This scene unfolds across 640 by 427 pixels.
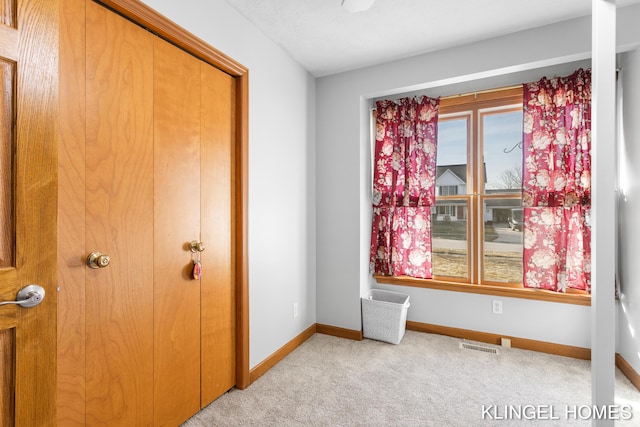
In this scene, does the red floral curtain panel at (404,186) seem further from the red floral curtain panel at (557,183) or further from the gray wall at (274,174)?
the red floral curtain panel at (557,183)

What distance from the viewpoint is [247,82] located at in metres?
2.16

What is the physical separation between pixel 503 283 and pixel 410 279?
2.62 feet

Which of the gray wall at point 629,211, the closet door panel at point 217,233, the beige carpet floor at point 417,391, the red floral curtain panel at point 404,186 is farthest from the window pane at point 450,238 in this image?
the closet door panel at point 217,233

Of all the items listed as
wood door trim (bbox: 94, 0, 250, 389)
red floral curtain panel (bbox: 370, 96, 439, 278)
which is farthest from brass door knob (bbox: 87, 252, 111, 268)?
red floral curtain panel (bbox: 370, 96, 439, 278)

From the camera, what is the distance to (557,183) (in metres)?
2.51

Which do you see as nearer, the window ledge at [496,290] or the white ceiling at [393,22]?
the white ceiling at [393,22]

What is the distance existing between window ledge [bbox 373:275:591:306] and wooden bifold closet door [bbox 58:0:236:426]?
5.66 feet

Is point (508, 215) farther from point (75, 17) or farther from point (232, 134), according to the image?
point (75, 17)

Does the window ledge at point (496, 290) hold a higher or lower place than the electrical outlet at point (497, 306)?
higher

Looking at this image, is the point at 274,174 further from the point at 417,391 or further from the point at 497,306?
the point at 497,306

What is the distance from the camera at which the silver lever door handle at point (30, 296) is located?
952 millimetres

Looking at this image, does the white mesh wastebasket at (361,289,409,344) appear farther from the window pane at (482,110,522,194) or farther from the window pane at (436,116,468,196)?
the window pane at (482,110,522,194)

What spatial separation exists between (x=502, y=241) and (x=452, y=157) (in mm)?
891

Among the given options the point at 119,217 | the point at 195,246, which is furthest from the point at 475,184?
the point at 119,217
